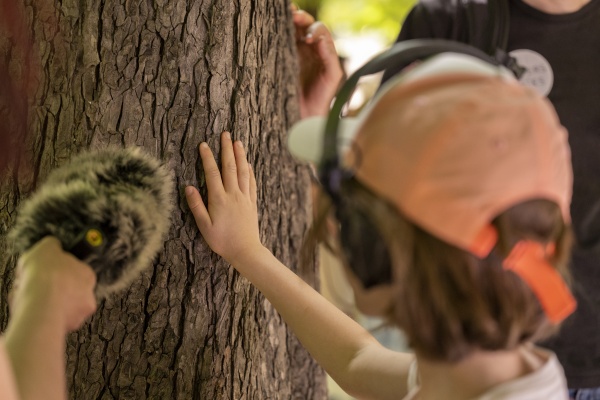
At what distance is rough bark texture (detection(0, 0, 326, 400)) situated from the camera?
5.04 ft

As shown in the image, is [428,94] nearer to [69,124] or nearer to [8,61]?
[69,124]

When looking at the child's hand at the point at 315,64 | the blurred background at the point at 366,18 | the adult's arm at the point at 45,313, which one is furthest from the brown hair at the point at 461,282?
the blurred background at the point at 366,18

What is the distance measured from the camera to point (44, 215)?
121 centimetres

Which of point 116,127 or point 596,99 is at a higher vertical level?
point 116,127

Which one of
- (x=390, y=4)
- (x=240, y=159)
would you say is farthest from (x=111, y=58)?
(x=390, y=4)

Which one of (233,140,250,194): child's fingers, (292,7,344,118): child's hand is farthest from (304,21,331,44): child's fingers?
(233,140,250,194): child's fingers

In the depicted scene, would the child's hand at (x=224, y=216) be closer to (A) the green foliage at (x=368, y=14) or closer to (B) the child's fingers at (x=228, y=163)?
(B) the child's fingers at (x=228, y=163)

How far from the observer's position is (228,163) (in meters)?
1.61

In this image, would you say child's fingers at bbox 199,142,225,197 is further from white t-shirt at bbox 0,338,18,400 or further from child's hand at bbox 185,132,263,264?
white t-shirt at bbox 0,338,18,400

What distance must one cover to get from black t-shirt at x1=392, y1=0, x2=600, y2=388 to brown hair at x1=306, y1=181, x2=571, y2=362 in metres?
0.65

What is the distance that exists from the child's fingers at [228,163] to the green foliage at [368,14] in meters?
3.45

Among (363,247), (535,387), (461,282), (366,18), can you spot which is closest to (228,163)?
(363,247)

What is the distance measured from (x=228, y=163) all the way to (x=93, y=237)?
476mm

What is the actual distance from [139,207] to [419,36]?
0.88m
